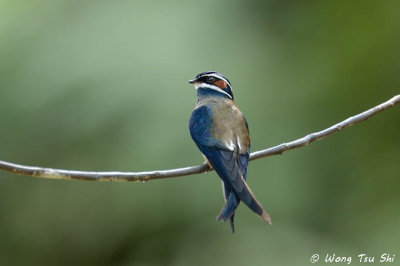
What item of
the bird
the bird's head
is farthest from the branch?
the bird's head

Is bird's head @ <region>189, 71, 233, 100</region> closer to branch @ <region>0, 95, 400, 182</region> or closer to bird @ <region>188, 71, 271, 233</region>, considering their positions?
bird @ <region>188, 71, 271, 233</region>

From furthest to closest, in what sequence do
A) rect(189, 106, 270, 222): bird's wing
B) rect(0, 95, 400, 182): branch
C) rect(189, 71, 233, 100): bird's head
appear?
1. rect(189, 71, 233, 100): bird's head
2. rect(189, 106, 270, 222): bird's wing
3. rect(0, 95, 400, 182): branch

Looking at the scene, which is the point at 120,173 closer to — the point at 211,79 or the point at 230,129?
the point at 230,129

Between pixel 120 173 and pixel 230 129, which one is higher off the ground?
pixel 230 129

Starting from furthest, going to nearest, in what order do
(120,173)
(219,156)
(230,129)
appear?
(230,129) < (219,156) < (120,173)

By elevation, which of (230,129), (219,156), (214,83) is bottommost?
(219,156)

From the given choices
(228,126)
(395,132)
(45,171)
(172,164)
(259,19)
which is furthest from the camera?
(259,19)

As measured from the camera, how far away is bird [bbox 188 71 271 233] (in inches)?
117

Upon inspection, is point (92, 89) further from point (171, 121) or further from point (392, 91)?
point (392, 91)

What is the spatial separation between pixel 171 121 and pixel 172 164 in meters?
0.41

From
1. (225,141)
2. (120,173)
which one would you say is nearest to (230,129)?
(225,141)

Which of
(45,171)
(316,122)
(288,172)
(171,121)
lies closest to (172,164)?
(171,121)

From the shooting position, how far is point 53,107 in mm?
5941

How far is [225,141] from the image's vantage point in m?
3.32
